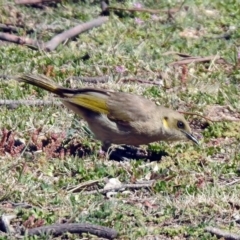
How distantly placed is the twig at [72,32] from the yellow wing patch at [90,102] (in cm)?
230

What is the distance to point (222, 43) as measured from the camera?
1148 centimetres

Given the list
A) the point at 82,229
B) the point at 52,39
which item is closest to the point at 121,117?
the point at 82,229

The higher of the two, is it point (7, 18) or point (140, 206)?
point (140, 206)

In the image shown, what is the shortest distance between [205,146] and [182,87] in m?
1.55

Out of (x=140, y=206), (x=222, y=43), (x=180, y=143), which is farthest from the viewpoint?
(x=222, y=43)

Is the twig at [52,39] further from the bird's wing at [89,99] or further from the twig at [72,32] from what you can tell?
the bird's wing at [89,99]

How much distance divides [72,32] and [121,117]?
115 inches

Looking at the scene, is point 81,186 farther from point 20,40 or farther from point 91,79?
point 20,40

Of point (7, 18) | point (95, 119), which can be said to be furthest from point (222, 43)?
point (95, 119)

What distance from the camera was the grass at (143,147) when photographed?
702 centimetres

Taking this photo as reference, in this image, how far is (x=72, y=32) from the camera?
36.7 feet

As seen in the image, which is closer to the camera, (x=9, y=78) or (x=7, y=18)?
(x=9, y=78)

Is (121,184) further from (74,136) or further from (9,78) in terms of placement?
(9,78)

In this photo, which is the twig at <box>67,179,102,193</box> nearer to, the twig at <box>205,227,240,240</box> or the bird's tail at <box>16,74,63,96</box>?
the twig at <box>205,227,240,240</box>
